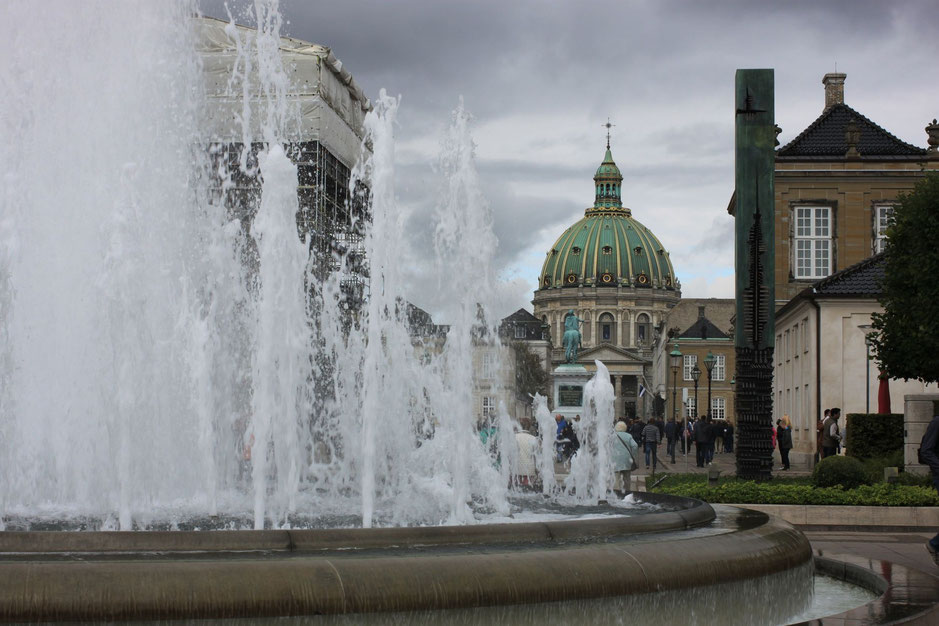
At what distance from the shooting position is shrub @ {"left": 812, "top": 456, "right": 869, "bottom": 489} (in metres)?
19.0

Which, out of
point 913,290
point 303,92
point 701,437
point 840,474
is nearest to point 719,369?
point 701,437

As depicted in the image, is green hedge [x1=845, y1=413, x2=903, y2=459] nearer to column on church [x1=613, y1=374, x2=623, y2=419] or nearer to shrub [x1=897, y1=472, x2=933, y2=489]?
shrub [x1=897, y1=472, x2=933, y2=489]

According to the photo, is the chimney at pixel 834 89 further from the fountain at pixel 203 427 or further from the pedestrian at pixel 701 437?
the fountain at pixel 203 427

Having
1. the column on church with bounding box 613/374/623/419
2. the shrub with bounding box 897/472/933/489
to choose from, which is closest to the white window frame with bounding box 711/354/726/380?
the column on church with bounding box 613/374/623/419

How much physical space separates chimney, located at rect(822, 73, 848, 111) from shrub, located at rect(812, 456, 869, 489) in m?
41.9

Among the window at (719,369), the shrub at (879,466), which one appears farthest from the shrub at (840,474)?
the window at (719,369)

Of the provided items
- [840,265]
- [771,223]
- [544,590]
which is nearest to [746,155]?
[771,223]

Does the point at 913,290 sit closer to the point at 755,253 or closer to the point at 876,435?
the point at 876,435

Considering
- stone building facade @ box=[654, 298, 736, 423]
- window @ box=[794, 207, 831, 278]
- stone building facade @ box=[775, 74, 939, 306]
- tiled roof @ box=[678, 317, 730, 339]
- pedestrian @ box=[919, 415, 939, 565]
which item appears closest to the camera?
pedestrian @ box=[919, 415, 939, 565]

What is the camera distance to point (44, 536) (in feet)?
24.4

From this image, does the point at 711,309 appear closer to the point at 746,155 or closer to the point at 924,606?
the point at 746,155

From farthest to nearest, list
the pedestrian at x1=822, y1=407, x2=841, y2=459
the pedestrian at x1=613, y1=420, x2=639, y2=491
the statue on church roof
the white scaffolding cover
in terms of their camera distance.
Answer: the statue on church roof < the white scaffolding cover < the pedestrian at x1=822, y1=407, x2=841, y2=459 < the pedestrian at x1=613, y1=420, x2=639, y2=491

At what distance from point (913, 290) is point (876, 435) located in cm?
342

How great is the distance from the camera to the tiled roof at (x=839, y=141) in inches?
1984
